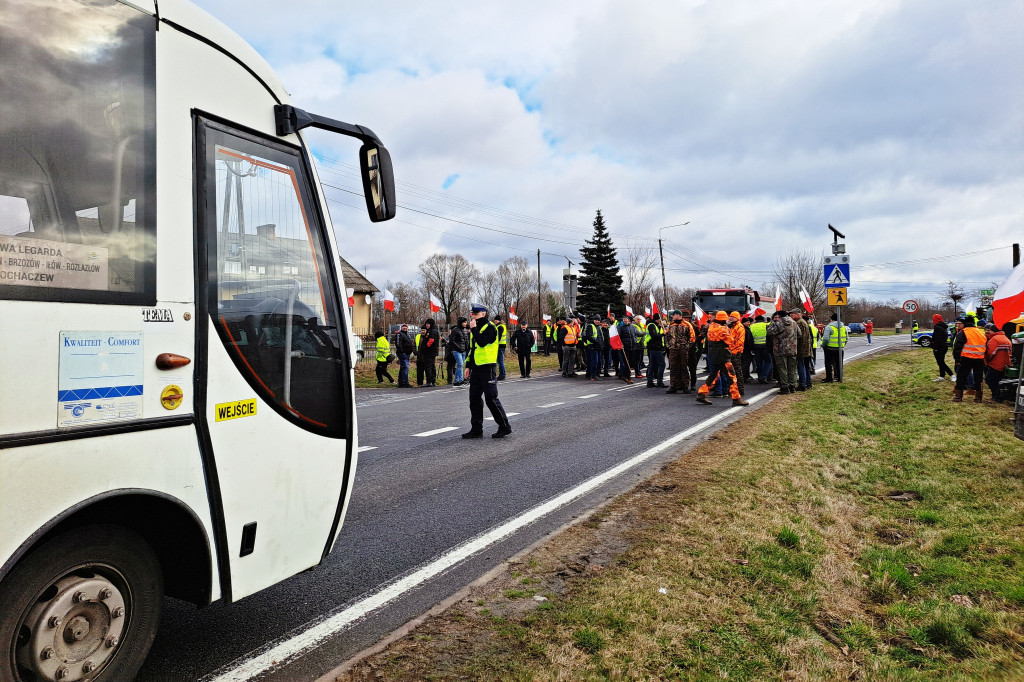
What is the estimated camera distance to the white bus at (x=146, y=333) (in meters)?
2.12

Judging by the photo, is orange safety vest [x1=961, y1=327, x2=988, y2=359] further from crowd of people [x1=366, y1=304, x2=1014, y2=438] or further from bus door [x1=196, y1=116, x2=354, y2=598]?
bus door [x1=196, y1=116, x2=354, y2=598]

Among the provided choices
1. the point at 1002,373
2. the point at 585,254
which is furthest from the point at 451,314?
the point at 1002,373

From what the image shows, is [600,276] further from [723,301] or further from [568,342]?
[568,342]

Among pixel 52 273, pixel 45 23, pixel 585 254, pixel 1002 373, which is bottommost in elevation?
pixel 1002 373

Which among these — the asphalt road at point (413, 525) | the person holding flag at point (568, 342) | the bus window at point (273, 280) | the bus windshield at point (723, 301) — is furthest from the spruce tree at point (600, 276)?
the bus window at point (273, 280)

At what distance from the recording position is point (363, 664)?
291cm

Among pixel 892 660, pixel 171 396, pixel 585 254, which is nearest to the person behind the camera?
pixel 171 396

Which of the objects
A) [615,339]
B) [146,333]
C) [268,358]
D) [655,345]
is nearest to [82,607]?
[146,333]

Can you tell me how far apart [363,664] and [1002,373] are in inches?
514

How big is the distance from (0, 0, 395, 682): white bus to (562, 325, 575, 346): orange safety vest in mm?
16684

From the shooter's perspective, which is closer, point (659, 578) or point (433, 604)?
point (433, 604)

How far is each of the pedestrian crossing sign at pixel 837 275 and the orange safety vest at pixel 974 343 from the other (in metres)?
2.88

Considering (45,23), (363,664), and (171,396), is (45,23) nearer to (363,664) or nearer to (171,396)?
(171,396)

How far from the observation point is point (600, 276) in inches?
2212
